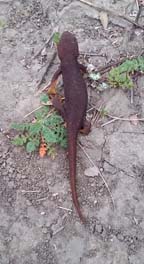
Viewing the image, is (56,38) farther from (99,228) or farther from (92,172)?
(99,228)

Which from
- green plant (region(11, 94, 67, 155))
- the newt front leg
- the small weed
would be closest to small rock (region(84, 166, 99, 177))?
green plant (region(11, 94, 67, 155))

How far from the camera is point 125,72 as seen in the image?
4.77 metres

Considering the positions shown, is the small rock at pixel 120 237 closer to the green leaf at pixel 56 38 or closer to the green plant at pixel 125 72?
the green plant at pixel 125 72

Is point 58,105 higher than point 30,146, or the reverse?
point 58,105

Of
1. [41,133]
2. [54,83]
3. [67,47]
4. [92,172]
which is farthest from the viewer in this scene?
[54,83]

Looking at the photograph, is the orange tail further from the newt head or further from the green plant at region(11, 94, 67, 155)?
the newt head

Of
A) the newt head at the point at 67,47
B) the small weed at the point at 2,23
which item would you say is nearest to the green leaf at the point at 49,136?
the newt head at the point at 67,47

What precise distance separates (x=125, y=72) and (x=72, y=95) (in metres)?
0.63

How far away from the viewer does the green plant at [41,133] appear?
433 cm

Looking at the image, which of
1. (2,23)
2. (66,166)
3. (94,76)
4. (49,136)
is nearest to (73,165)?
(66,166)

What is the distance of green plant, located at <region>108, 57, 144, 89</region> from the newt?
26 centimetres

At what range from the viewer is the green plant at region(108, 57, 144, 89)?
4.70 meters

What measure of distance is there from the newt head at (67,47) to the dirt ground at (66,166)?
35 centimetres

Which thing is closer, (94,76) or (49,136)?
(49,136)
